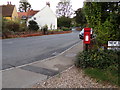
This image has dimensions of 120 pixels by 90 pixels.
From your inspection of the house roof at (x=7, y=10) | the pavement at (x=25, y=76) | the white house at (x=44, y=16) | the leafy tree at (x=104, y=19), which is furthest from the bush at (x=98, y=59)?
the house roof at (x=7, y=10)

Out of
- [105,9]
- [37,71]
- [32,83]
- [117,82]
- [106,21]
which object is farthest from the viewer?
[37,71]

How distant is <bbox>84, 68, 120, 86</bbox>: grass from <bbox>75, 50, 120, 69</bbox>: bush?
0.24 metres

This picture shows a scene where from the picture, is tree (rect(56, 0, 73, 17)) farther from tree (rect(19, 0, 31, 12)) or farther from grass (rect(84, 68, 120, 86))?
grass (rect(84, 68, 120, 86))

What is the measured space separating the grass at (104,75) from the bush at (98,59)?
0.80 feet

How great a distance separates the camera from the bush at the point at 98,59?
13.3 feet

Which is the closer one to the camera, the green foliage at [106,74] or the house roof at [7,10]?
the green foliage at [106,74]

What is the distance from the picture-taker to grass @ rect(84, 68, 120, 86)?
10.9ft

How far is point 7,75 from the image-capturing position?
4.02 metres

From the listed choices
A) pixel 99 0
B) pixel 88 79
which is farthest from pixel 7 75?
pixel 99 0

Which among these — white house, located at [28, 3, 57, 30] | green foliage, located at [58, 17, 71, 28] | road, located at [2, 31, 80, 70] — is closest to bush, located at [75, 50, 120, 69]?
road, located at [2, 31, 80, 70]

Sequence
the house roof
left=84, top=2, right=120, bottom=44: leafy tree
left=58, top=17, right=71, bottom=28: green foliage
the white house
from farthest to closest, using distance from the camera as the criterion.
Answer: left=58, top=17, right=71, bottom=28: green foliage, the house roof, the white house, left=84, top=2, right=120, bottom=44: leafy tree

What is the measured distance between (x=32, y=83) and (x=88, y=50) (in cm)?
247

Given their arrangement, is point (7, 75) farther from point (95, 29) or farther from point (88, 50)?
point (95, 29)

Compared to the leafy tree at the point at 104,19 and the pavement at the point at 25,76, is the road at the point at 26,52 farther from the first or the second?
the leafy tree at the point at 104,19
